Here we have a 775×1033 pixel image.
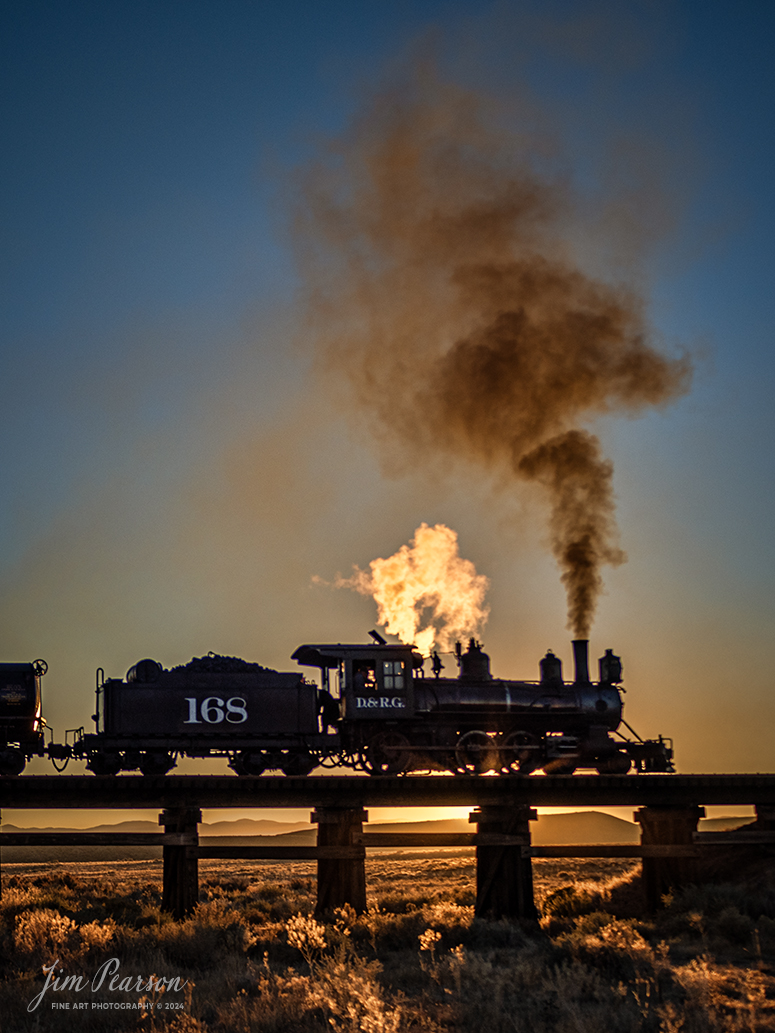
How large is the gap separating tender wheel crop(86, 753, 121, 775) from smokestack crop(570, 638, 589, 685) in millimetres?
11536

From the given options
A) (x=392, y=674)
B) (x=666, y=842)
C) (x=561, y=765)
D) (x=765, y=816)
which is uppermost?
(x=392, y=674)

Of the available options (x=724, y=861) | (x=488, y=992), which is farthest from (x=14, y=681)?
(x=724, y=861)

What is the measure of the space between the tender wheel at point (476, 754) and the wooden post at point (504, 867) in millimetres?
3851

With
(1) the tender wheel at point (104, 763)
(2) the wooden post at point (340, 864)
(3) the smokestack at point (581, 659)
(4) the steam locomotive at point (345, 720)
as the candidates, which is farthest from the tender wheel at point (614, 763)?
(1) the tender wheel at point (104, 763)

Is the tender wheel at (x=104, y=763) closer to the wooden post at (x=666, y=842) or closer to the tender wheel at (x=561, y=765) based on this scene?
the tender wheel at (x=561, y=765)

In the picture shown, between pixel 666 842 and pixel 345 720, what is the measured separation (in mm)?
7584

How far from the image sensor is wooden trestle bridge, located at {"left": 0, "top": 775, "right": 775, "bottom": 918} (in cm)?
1683

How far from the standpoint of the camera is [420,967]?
12359 mm

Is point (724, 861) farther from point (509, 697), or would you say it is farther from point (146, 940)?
point (146, 940)

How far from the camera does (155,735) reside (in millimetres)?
20188

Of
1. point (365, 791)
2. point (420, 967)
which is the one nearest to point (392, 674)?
point (365, 791)

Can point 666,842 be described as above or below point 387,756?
below

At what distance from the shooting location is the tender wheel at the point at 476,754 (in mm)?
21422
